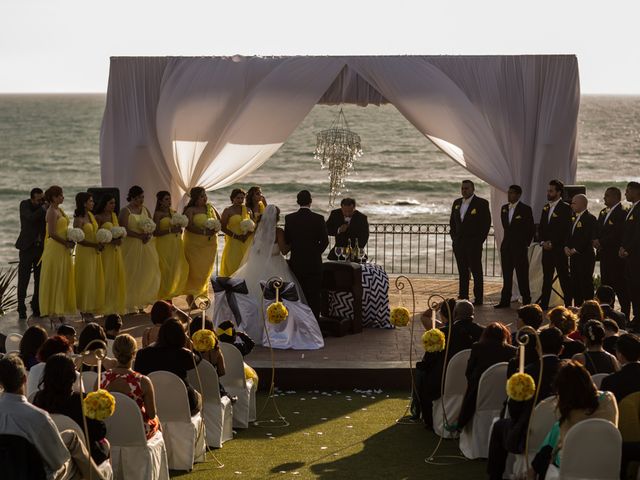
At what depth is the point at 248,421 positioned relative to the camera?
32.4ft

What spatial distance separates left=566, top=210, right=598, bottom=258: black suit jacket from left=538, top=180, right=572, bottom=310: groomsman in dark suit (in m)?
0.21

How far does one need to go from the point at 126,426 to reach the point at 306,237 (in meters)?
5.43

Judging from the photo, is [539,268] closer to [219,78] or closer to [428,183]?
[219,78]

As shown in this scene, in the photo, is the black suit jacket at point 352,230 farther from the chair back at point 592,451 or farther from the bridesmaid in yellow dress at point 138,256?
the chair back at point 592,451

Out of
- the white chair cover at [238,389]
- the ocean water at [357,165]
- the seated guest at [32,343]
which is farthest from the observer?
the ocean water at [357,165]

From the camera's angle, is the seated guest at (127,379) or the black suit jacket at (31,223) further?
the black suit jacket at (31,223)

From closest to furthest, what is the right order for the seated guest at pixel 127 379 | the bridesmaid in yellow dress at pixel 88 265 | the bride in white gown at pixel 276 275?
the seated guest at pixel 127 379
the bride in white gown at pixel 276 275
the bridesmaid in yellow dress at pixel 88 265

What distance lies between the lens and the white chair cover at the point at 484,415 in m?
8.59

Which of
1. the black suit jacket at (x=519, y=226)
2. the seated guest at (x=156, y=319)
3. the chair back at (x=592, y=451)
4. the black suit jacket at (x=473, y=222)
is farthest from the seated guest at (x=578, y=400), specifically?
the black suit jacket at (x=473, y=222)

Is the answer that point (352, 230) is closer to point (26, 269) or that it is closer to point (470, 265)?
point (470, 265)

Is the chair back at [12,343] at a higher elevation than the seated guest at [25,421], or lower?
lower

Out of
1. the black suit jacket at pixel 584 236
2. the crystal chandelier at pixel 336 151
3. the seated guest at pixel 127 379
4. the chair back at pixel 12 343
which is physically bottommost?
the chair back at pixel 12 343

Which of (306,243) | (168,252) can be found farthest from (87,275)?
(306,243)

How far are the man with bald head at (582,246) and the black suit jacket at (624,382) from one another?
6.66 metres
